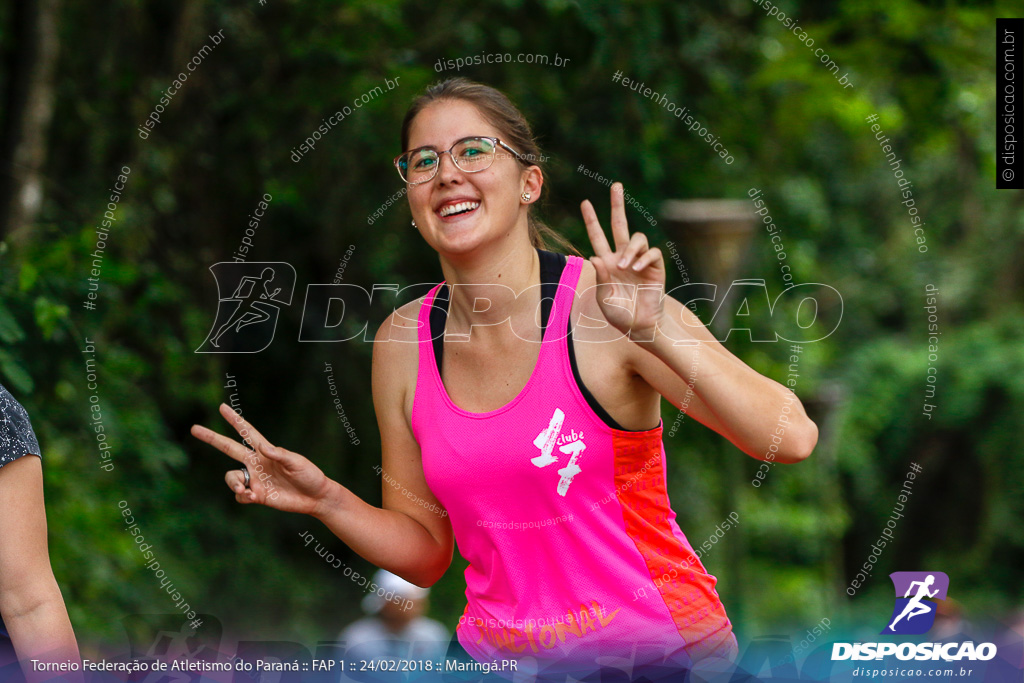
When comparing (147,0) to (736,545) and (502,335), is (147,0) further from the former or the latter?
(736,545)

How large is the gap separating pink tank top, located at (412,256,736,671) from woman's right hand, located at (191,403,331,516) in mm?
278

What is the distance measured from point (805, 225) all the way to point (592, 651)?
4.54 m

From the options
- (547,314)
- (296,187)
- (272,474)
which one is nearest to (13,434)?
(272,474)

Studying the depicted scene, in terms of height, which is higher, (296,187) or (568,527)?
(296,187)

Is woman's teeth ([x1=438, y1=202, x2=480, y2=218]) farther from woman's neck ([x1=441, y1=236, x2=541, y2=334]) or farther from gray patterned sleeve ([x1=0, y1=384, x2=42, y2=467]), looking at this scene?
gray patterned sleeve ([x1=0, y1=384, x2=42, y2=467])

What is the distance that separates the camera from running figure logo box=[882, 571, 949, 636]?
7.30 ft

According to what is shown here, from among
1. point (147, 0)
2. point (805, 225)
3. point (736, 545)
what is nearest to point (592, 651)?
point (736, 545)

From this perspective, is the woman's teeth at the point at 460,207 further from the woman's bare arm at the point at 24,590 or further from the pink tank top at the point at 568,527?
the woman's bare arm at the point at 24,590

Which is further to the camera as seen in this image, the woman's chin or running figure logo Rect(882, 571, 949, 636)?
running figure logo Rect(882, 571, 949, 636)

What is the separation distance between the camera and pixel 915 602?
2.29 meters

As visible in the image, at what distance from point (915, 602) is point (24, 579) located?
2031mm

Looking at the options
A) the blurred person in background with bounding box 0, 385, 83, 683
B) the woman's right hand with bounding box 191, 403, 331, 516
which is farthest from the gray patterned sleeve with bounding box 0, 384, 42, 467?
the woman's right hand with bounding box 191, 403, 331, 516

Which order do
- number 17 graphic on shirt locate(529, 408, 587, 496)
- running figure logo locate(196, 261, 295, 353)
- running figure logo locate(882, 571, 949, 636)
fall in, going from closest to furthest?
number 17 graphic on shirt locate(529, 408, 587, 496) → running figure logo locate(882, 571, 949, 636) → running figure logo locate(196, 261, 295, 353)

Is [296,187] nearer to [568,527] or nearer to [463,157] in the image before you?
[463,157]
